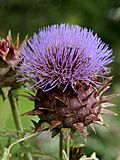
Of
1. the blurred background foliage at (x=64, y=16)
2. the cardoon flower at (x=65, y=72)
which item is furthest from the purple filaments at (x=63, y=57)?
the blurred background foliage at (x=64, y=16)

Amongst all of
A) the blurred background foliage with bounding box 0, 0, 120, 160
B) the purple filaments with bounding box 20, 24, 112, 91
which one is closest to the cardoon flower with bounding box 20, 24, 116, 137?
the purple filaments with bounding box 20, 24, 112, 91

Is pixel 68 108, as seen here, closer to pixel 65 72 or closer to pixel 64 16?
pixel 65 72

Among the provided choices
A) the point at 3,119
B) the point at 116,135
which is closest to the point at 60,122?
the point at 3,119

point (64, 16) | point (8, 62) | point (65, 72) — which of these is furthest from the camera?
point (64, 16)

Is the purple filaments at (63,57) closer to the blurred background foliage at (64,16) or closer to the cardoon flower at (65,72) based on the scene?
the cardoon flower at (65,72)

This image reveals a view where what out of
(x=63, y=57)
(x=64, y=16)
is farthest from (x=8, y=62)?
(x=64, y=16)

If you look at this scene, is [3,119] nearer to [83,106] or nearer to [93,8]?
[83,106]

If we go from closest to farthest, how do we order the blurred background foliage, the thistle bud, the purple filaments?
the purple filaments
the thistle bud
the blurred background foliage

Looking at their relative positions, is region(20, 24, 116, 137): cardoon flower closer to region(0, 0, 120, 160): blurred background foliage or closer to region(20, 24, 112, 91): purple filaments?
region(20, 24, 112, 91): purple filaments
